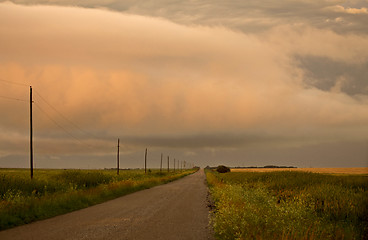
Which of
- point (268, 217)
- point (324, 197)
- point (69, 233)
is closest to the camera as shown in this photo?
point (268, 217)

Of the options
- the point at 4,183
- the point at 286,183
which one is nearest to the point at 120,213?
the point at 4,183

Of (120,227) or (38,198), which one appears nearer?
(120,227)

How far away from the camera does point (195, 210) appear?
1861 centimetres

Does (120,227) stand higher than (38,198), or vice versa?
(120,227)

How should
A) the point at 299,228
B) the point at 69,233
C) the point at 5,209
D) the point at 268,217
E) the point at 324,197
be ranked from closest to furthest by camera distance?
the point at 299,228, the point at 268,217, the point at 69,233, the point at 5,209, the point at 324,197

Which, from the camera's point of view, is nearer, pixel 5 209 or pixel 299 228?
pixel 299 228

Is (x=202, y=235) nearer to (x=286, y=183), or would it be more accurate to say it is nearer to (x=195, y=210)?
(x=195, y=210)

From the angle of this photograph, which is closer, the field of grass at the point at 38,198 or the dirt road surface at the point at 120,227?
the dirt road surface at the point at 120,227

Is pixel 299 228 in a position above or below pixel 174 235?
above

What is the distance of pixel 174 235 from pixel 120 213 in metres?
5.88

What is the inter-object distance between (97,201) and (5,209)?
310 inches

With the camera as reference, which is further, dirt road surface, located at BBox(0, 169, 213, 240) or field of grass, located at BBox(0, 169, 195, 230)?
field of grass, located at BBox(0, 169, 195, 230)

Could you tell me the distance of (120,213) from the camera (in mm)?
16625

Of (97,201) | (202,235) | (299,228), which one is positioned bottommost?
(97,201)
